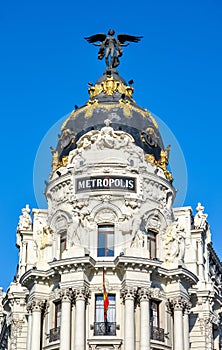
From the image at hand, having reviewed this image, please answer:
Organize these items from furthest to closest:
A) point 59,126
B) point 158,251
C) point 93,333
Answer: point 59,126 → point 158,251 → point 93,333

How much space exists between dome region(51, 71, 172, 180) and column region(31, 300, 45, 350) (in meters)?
9.28

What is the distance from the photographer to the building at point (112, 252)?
45.9 meters

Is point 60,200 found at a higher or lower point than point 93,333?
higher

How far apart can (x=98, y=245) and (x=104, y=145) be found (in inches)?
245

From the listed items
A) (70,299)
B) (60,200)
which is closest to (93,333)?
(70,299)

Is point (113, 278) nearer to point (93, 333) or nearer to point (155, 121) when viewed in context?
point (93, 333)

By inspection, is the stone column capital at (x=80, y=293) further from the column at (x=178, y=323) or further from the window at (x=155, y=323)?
the column at (x=178, y=323)

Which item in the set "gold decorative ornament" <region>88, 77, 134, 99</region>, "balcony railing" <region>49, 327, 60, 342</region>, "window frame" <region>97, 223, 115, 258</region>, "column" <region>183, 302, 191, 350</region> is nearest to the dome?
"gold decorative ornament" <region>88, 77, 134, 99</region>

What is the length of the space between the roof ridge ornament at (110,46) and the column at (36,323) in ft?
58.7

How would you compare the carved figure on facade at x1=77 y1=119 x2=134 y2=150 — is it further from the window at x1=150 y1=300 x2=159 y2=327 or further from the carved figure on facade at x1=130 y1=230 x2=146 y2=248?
the window at x1=150 y1=300 x2=159 y2=327

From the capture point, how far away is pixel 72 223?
48531 millimetres

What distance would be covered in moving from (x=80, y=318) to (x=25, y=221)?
1198 centimetres

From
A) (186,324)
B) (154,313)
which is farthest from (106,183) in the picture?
(186,324)

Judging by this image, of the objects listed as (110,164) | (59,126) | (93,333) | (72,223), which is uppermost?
(59,126)
